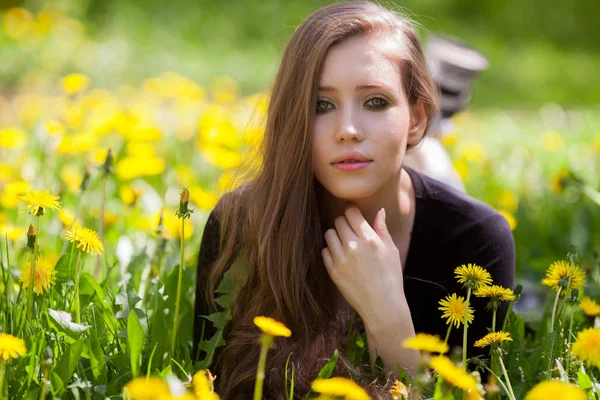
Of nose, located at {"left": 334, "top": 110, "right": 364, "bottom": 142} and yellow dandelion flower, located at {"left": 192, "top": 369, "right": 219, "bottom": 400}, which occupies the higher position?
nose, located at {"left": 334, "top": 110, "right": 364, "bottom": 142}

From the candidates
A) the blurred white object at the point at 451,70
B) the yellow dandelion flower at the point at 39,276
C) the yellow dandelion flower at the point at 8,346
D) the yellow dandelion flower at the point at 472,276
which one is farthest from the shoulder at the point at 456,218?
the blurred white object at the point at 451,70

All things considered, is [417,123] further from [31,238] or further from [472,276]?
[31,238]

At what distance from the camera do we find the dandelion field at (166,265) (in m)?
1.47

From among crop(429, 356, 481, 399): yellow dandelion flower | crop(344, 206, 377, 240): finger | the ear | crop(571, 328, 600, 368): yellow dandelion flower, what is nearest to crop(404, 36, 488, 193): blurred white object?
the ear

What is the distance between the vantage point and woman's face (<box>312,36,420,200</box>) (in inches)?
68.2

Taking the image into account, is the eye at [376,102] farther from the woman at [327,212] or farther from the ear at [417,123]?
the ear at [417,123]

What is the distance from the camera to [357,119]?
1.73 metres

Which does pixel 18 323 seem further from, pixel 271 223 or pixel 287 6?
pixel 287 6

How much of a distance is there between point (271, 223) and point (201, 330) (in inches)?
12.7

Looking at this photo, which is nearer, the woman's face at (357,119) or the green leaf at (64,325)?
the green leaf at (64,325)

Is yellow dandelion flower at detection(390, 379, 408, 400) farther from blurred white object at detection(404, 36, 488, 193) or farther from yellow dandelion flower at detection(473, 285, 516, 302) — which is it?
blurred white object at detection(404, 36, 488, 193)

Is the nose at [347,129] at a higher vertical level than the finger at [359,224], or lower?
higher

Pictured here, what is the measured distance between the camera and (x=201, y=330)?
1929 mm

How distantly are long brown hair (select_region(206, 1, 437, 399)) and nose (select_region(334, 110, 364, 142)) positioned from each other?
0.22 ft
